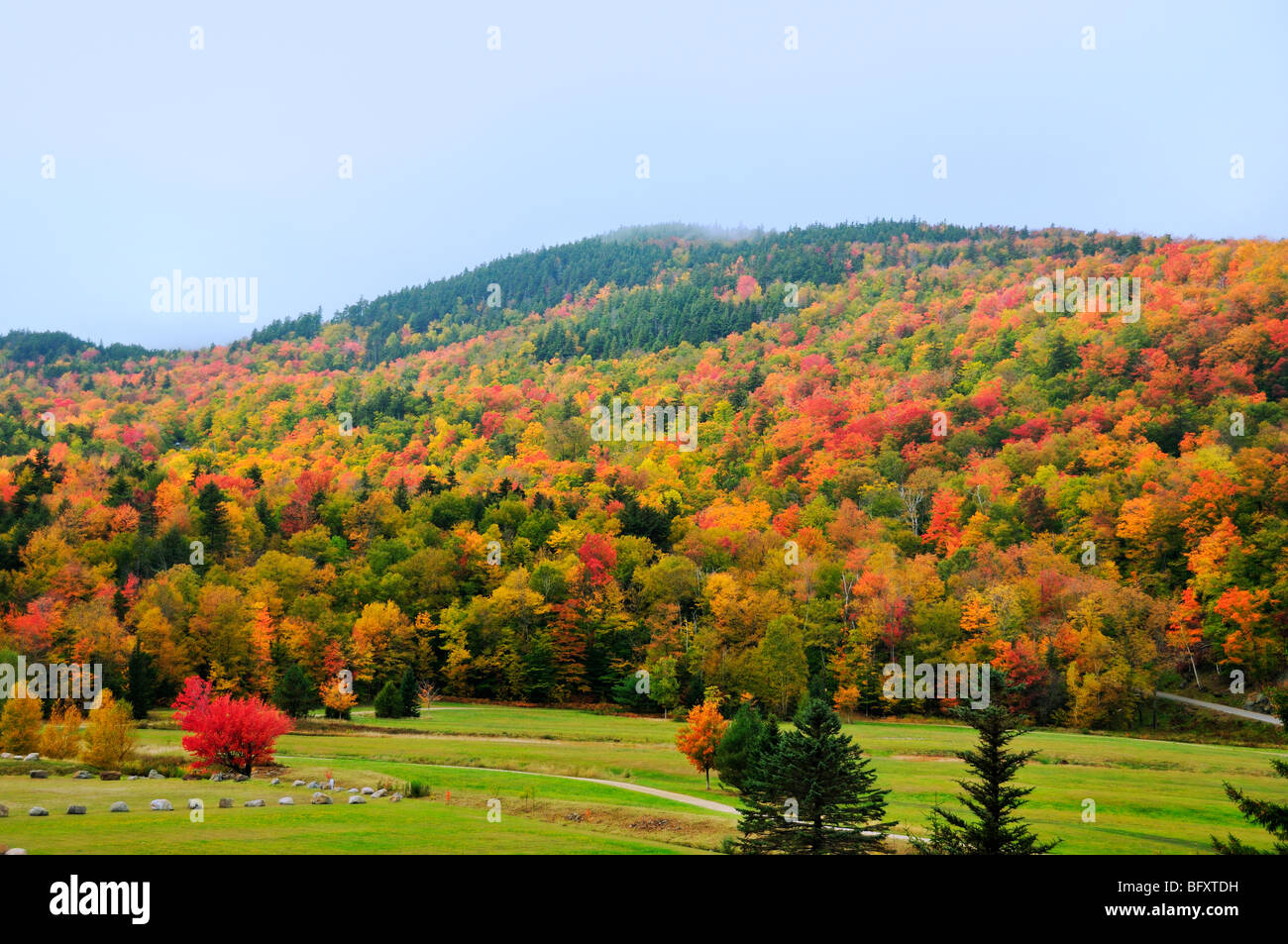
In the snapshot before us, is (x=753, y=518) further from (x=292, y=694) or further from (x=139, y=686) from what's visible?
→ (x=139, y=686)

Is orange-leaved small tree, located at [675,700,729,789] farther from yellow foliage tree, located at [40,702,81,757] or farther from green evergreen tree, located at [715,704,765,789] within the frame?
yellow foliage tree, located at [40,702,81,757]

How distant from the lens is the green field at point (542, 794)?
74.1 feet

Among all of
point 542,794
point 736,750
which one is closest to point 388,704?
point 542,794

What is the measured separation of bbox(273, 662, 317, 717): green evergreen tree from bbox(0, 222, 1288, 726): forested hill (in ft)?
32.5

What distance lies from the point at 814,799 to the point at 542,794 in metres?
13.8

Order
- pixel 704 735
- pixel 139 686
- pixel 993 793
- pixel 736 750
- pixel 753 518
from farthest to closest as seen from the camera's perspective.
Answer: pixel 753 518, pixel 139 686, pixel 704 735, pixel 736 750, pixel 993 793

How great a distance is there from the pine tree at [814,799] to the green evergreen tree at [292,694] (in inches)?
1536

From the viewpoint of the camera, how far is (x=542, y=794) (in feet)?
107

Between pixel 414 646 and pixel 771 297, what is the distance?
5062 inches

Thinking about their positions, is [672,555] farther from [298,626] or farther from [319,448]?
[319,448]

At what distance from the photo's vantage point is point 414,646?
Answer: 73188mm

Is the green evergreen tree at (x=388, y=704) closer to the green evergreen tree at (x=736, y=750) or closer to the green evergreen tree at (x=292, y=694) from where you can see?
the green evergreen tree at (x=292, y=694)

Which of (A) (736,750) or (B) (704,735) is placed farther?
(B) (704,735)
